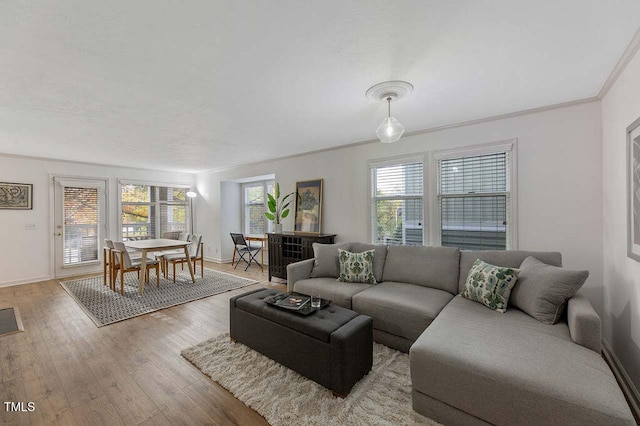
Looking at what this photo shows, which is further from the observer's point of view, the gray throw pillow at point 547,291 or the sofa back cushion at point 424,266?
the sofa back cushion at point 424,266

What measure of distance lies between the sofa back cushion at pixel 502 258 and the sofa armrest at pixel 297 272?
1.76 meters

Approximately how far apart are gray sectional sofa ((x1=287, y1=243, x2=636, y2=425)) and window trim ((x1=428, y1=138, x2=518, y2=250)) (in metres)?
0.57

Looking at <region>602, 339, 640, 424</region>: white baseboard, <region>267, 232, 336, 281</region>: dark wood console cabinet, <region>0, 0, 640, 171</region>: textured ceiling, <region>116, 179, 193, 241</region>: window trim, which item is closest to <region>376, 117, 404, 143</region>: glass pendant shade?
<region>0, 0, 640, 171</region>: textured ceiling

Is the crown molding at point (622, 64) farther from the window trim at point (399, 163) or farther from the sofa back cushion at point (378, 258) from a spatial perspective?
the sofa back cushion at point (378, 258)

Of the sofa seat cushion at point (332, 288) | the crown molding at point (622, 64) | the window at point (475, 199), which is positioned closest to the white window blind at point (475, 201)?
the window at point (475, 199)

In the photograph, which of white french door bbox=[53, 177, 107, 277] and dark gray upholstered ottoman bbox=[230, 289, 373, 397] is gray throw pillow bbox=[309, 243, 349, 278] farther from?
white french door bbox=[53, 177, 107, 277]

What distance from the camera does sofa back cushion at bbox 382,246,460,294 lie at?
2.90 m

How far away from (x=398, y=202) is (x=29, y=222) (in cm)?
664

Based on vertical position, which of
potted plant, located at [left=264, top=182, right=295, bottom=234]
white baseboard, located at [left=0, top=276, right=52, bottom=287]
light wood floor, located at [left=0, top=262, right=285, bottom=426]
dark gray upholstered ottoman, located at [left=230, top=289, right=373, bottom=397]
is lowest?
light wood floor, located at [left=0, top=262, right=285, bottom=426]

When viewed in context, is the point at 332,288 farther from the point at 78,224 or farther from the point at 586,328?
the point at 78,224

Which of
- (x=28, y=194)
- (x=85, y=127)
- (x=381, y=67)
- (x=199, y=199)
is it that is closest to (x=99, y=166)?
(x=28, y=194)

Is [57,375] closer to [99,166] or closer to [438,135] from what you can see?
[438,135]

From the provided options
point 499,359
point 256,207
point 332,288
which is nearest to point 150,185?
point 256,207

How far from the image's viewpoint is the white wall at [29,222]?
4801 millimetres
